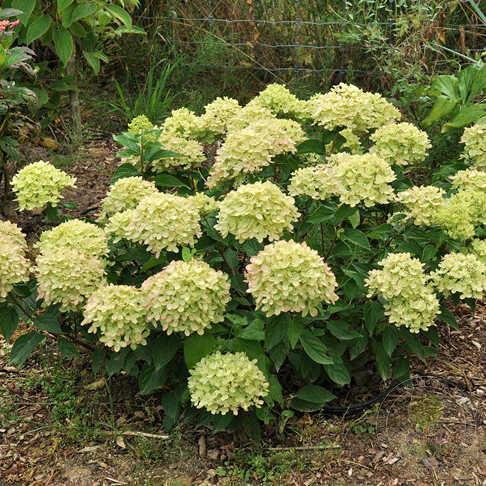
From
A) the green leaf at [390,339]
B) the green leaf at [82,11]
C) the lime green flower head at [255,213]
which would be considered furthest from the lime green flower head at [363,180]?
the green leaf at [82,11]

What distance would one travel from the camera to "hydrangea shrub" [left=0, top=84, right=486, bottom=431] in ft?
7.06

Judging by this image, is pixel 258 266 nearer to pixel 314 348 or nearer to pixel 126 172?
pixel 314 348

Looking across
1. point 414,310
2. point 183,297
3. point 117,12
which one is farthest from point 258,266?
point 117,12

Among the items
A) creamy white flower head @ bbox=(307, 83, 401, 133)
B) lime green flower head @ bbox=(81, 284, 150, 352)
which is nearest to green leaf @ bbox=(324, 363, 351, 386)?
lime green flower head @ bbox=(81, 284, 150, 352)

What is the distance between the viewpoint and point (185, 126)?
115 inches

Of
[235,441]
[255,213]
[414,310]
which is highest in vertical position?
[255,213]

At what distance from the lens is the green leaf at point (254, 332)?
7.45 feet

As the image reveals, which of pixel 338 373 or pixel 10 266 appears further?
pixel 338 373

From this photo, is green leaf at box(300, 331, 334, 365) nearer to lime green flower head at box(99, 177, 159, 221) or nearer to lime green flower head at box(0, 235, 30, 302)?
lime green flower head at box(99, 177, 159, 221)

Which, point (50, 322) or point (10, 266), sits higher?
point (10, 266)

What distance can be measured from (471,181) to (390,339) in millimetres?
655

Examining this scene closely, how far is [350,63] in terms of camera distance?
4.99m

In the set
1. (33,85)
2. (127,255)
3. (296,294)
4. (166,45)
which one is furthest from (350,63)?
(296,294)

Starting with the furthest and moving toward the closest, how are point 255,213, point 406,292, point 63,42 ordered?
point 63,42 < point 406,292 < point 255,213
